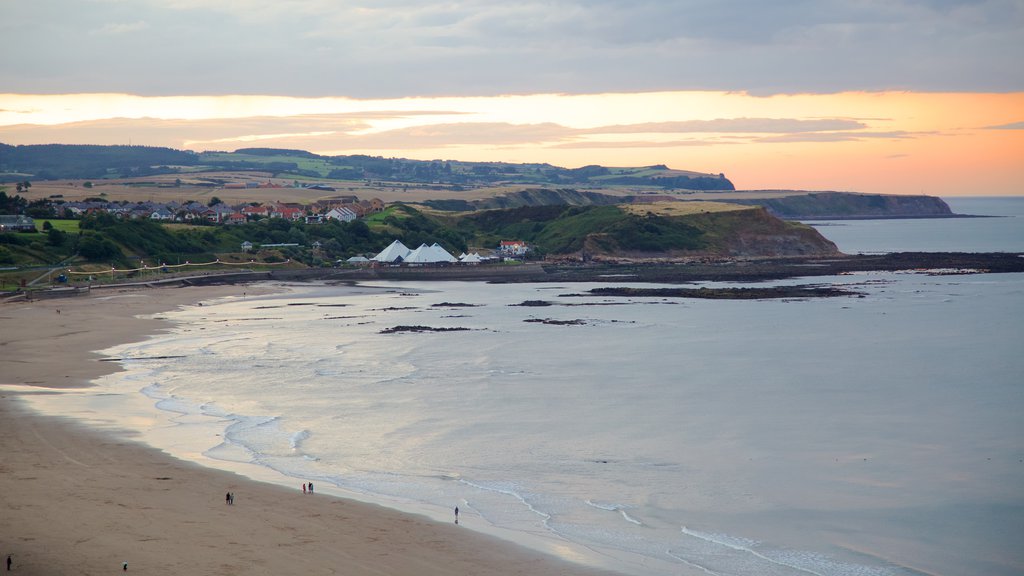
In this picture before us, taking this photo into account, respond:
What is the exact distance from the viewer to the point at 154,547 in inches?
784

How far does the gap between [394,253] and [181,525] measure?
296 ft

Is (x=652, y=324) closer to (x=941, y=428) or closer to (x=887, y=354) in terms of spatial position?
(x=887, y=354)

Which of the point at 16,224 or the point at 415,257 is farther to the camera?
the point at 415,257

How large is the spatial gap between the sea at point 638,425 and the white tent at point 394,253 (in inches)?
1790

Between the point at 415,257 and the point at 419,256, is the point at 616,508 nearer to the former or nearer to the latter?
the point at 415,257

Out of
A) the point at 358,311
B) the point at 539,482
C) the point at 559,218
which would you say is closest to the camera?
the point at 539,482

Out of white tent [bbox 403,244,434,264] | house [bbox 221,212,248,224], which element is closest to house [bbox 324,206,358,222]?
house [bbox 221,212,248,224]

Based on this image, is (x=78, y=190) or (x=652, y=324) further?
(x=78, y=190)

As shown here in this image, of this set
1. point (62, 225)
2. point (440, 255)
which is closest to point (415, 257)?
point (440, 255)

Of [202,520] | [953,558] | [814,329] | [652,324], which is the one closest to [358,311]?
[652,324]

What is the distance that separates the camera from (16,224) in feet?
302

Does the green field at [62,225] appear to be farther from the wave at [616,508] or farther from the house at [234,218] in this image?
the wave at [616,508]

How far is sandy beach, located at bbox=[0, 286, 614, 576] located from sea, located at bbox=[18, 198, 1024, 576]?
112 centimetres

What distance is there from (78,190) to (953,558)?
19872cm
